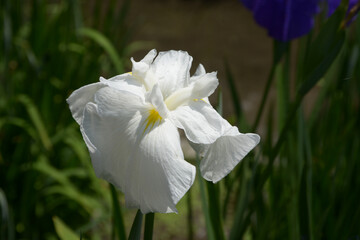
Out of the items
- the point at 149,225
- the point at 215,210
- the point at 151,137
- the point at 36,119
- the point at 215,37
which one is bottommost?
the point at 215,37

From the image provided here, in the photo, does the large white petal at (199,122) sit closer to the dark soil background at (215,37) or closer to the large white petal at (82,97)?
the large white petal at (82,97)

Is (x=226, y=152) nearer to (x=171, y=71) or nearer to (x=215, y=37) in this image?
(x=171, y=71)

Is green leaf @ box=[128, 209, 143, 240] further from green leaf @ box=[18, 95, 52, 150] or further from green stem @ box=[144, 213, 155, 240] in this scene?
green leaf @ box=[18, 95, 52, 150]

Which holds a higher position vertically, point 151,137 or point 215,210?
point 151,137

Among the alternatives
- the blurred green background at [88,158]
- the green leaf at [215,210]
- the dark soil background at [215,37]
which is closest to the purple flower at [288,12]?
the blurred green background at [88,158]

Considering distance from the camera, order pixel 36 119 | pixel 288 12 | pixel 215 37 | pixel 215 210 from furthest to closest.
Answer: pixel 215 37
pixel 36 119
pixel 288 12
pixel 215 210

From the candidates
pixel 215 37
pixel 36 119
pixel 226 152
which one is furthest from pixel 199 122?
pixel 215 37

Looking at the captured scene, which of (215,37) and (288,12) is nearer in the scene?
(288,12)

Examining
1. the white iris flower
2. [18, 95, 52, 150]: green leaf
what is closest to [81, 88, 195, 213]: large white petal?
the white iris flower
